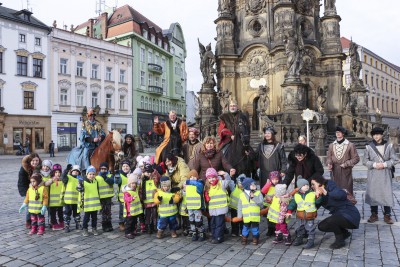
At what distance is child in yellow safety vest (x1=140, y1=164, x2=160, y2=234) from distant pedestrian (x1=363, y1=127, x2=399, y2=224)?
3879 mm

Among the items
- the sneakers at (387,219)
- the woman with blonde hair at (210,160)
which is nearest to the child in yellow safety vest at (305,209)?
the woman with blonde hair at (210,160)

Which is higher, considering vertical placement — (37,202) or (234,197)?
(234,197)

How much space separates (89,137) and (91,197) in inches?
91.9

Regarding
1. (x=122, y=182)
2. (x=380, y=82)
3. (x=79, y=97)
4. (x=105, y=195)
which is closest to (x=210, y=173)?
(x=122, y=182)

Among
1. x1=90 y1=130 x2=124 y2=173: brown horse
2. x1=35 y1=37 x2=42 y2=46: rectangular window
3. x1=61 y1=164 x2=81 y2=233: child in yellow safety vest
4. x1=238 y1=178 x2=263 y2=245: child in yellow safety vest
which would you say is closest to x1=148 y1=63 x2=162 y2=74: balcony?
x1=35 y1=37 x2=42 y2=46: rectangular window

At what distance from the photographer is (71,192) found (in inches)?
242

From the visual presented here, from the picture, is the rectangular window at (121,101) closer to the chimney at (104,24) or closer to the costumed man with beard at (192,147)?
the chimney at (104,24)

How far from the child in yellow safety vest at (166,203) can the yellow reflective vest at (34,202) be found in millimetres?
2111

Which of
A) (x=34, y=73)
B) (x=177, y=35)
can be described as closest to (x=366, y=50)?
(x=177, y=35)

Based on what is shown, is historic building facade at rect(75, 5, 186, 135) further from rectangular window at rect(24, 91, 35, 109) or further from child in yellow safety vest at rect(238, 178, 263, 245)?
child in yellow safety vest at rect(238, 178, 263, 245)

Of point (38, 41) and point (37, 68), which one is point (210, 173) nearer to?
point (37, 68)

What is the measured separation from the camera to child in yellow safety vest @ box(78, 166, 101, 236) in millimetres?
5875

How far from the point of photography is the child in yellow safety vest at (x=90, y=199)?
19.3 feet

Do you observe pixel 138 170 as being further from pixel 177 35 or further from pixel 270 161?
pixel 177 35
